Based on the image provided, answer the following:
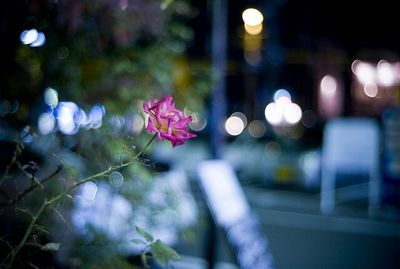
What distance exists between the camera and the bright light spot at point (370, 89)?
24089 millimetres

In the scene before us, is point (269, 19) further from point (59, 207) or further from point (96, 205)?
point (59, 207)

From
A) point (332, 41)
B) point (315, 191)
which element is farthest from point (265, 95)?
point (315, 191)

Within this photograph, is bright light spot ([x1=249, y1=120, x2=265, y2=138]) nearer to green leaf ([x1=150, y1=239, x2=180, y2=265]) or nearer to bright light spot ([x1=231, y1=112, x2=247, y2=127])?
bright light spot ([x1=231, y1=112, x2=247, y2=127])

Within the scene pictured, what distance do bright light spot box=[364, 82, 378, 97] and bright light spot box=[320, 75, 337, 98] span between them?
1900 mm

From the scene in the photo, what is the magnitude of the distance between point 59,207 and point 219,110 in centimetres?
325

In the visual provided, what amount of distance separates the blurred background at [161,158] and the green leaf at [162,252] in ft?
1.08

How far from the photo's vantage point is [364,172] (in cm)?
1268

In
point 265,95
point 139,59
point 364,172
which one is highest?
point 265,95

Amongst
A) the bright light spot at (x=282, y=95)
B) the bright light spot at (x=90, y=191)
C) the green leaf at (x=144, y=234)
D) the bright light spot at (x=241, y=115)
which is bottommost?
the green leaf at (x=144, y=234)

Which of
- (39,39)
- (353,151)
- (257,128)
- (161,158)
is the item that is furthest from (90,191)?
(257,128)

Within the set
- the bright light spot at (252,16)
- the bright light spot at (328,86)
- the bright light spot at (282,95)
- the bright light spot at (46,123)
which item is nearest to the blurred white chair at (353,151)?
the bright light spot at (252,16)

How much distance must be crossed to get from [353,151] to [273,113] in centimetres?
1236

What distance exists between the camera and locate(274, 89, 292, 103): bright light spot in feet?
83.2

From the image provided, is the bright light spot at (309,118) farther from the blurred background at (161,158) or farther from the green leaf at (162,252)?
the green leaf at (162,252)
